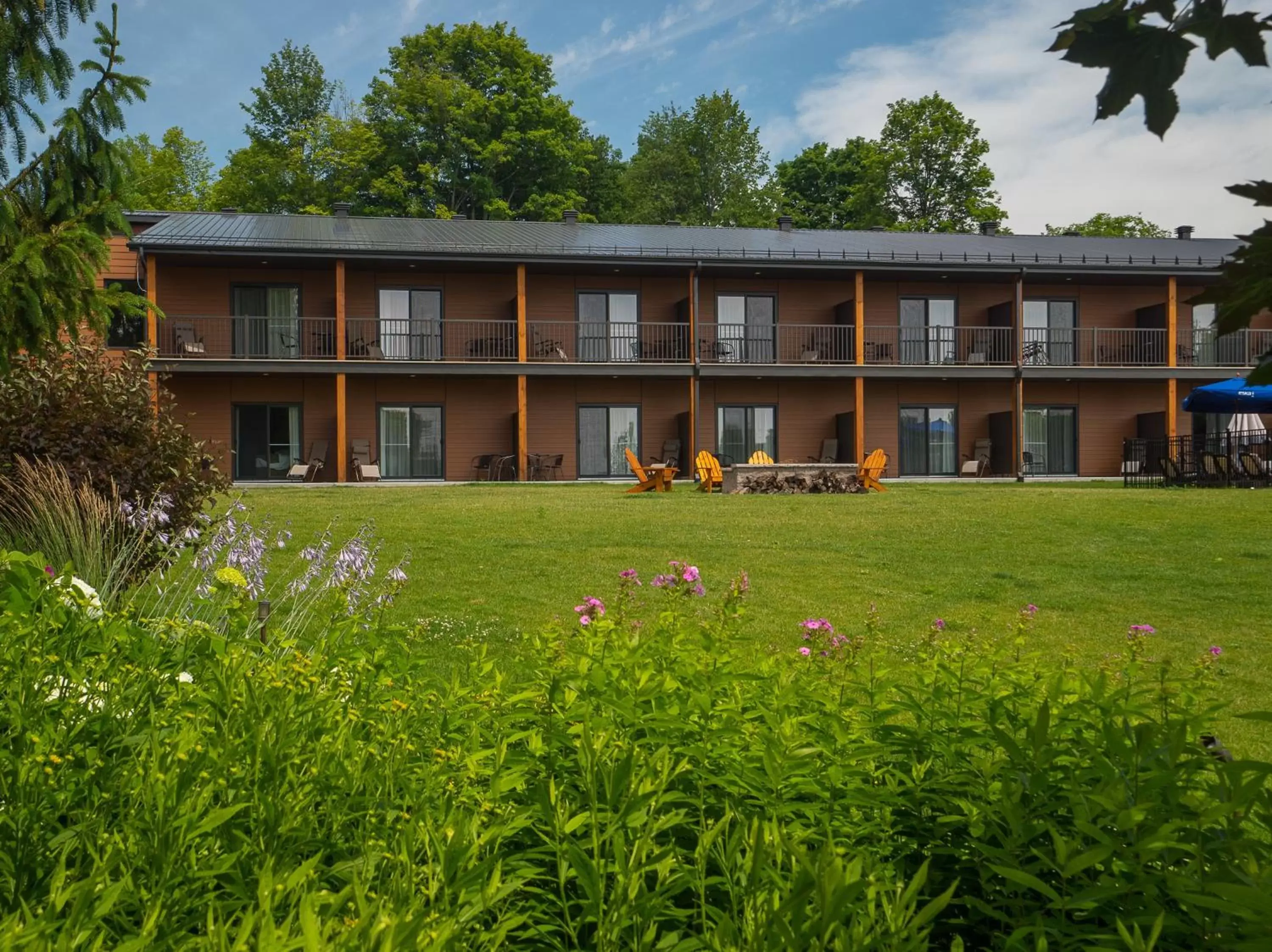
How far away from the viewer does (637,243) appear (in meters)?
26.7

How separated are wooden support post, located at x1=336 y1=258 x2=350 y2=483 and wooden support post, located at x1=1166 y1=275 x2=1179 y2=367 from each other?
20152 mm

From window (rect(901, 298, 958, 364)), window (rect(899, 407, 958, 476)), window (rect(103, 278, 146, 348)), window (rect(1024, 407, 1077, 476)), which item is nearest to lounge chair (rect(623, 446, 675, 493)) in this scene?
window (rect(899, 407, 958, 476))

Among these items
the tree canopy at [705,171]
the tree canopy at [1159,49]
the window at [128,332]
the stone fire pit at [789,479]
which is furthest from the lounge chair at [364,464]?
the tree canopy at [705,171]

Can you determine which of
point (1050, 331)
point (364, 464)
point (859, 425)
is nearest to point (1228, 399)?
point (859, 425)

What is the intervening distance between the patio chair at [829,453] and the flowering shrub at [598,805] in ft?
76.3

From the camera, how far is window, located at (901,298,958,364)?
27.3 meters

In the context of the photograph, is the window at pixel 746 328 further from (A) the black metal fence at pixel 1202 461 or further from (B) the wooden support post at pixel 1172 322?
(B) the wooden support post at pixel 1172 322

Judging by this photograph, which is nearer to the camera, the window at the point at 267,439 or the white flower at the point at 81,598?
the white flower at the point at 81,598

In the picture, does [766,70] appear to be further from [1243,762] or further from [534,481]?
[1243,762]

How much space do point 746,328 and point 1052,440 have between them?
343 inches

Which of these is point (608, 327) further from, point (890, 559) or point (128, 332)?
point (890, 559)

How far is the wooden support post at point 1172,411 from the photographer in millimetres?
26203

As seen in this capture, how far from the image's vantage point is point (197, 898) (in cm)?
181

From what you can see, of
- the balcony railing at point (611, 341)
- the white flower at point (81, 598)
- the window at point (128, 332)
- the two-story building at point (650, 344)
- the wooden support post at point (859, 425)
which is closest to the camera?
the white flower at point (81, 598)
